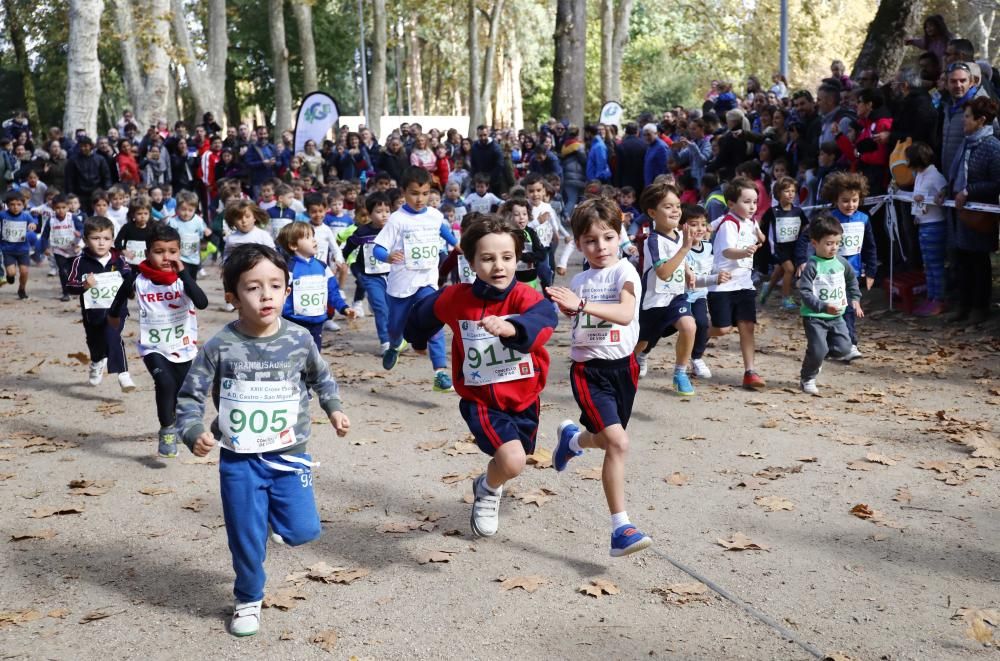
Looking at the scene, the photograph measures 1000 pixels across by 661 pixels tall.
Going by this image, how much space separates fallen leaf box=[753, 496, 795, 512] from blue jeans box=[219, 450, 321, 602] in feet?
8.85

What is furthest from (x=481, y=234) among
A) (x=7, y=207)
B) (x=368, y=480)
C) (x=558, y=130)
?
(x=558, y=130)

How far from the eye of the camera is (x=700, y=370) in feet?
33.4

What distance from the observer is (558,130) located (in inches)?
931

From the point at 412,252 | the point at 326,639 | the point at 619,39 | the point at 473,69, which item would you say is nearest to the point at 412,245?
the point at 412,252

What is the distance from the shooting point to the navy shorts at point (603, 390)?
19.0ft

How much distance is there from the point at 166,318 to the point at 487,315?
3293 mm

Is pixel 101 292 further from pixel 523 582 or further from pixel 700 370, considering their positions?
pixel 523 582

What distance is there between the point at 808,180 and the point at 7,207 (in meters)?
11.9

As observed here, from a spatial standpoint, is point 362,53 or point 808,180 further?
point 362,53

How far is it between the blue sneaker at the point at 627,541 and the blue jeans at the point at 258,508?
1406 millimetres

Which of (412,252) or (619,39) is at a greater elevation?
(619,39)

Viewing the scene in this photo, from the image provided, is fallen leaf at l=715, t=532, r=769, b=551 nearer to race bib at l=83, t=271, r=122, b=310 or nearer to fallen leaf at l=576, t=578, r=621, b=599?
fallen leaf at l=576, t=578, r=621, b=599

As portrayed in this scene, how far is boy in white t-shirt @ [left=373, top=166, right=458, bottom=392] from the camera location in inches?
394

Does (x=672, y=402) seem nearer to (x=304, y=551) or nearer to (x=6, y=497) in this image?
(x=304, y=551)
